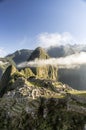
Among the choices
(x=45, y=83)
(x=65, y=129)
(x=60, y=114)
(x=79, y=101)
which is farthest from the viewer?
(x=45, y=83)

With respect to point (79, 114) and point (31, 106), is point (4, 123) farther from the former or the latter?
point (79, 114)

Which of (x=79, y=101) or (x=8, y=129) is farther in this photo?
(x=79, y=101)

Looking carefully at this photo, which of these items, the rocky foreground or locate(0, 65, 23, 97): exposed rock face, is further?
locate(0, 65, 23, 97): exposed rock face

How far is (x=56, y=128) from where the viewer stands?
179 feet

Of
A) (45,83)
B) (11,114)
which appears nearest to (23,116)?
(11,114)

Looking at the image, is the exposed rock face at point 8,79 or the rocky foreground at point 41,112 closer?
the rocky foreground at point 41,112

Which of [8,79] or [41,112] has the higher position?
[8,79]

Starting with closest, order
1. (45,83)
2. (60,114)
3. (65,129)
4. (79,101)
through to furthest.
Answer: (65,129), (60,114), (79,101), (45,83)

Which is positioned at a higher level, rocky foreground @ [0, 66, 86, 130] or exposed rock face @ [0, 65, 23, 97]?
exposed rock face @ [0, 65, 23, 97]

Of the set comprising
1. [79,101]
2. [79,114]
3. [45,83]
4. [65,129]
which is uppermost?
[45,83]

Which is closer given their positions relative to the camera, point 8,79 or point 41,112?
point 41,112

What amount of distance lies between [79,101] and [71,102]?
214 centimetres

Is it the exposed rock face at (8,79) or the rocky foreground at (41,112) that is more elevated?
the exposed rock face at (8,79)

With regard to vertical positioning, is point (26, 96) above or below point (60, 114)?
above
